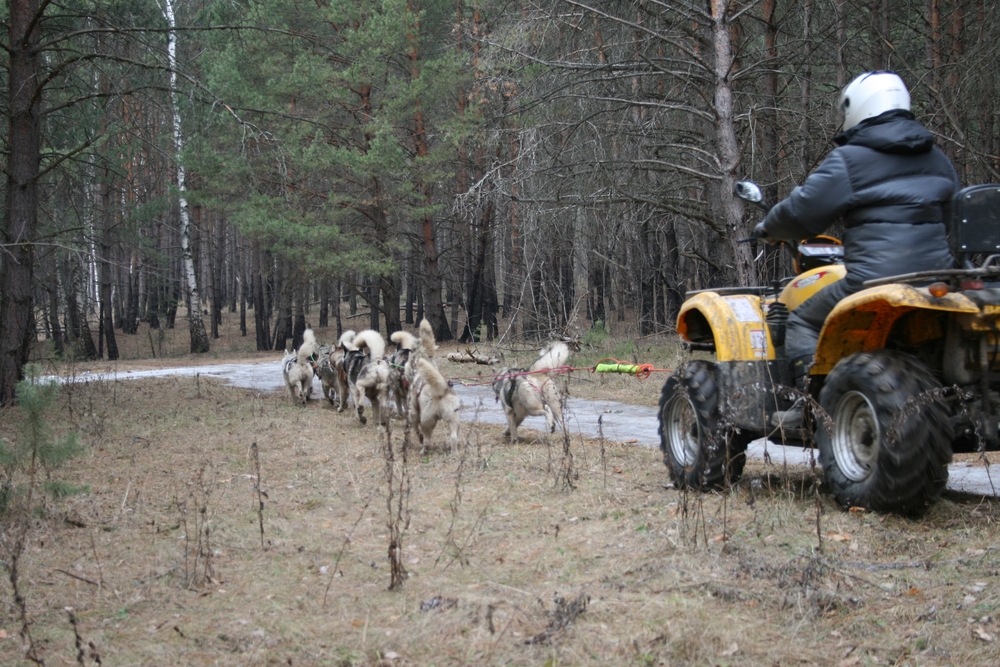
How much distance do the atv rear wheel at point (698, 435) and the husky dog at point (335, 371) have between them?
7.32 meters

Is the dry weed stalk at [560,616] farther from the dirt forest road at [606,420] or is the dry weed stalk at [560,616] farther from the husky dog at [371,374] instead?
the husky dog at [371,374]

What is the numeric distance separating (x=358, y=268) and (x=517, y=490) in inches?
756

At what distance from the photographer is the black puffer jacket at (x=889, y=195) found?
541 cm

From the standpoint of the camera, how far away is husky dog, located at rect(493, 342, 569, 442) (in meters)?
9.77

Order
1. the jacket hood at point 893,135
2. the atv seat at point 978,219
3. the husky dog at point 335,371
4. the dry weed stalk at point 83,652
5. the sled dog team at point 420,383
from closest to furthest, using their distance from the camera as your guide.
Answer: the dry weed stalk at point 83,652 → the atv seat at point 978,219 → the jacket hood at point 893,135 → the sled dog team at point 420,383 → the husky dog at point 335,371

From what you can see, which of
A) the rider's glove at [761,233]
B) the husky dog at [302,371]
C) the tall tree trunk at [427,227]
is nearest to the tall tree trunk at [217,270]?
the tall tree trunk at [427,227]

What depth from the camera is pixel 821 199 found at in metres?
5.57

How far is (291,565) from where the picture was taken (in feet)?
18.5

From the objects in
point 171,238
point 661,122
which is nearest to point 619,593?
point 661,122

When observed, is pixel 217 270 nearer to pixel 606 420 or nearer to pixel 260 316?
pixel 260 316

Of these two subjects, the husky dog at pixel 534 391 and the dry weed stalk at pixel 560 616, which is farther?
the husky dog at pixel 534 391

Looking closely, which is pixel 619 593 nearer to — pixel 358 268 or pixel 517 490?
pixel 517 490

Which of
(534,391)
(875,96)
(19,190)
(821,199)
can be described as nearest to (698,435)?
(821,199)

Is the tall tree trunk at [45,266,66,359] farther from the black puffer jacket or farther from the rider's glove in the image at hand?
the black puffer jacket
